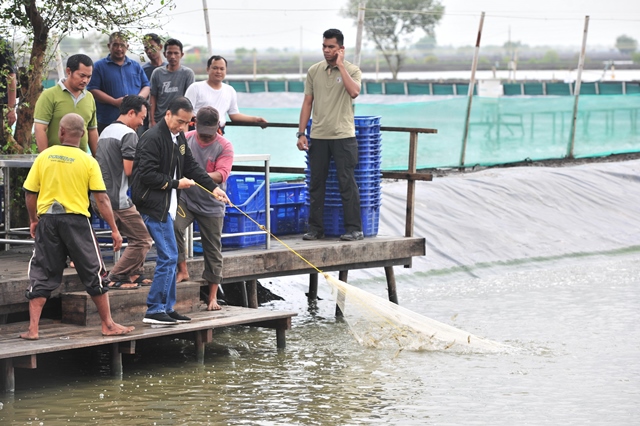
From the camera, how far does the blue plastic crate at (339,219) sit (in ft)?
37.3

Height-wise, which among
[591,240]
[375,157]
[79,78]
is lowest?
[591,240]

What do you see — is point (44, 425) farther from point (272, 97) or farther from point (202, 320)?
Answer: point (272, 97)

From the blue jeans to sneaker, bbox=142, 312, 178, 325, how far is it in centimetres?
3

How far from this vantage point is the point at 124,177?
879 centimetres

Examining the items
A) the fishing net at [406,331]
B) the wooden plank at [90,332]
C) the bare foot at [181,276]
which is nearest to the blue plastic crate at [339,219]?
the fishing net at [406,331]

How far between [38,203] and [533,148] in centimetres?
1461

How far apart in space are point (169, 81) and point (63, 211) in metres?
3.44

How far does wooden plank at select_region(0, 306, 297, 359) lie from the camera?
7.83 metres

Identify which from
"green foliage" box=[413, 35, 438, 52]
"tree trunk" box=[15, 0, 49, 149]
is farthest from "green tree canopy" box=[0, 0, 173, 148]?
"green foliage" box=[413, 35, 438, 52]

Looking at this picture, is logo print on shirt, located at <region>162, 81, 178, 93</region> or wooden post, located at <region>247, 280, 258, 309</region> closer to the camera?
wooden post, located at <region>247, 280, 258, 309</region>

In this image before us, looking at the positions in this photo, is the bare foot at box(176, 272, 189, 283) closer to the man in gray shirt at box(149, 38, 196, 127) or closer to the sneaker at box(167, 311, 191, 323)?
the sneaker at box(167, 311, 191, 323)

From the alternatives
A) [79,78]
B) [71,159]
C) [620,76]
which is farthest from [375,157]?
[620,76]

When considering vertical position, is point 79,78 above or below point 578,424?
above

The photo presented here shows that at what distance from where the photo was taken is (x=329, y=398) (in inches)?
320
